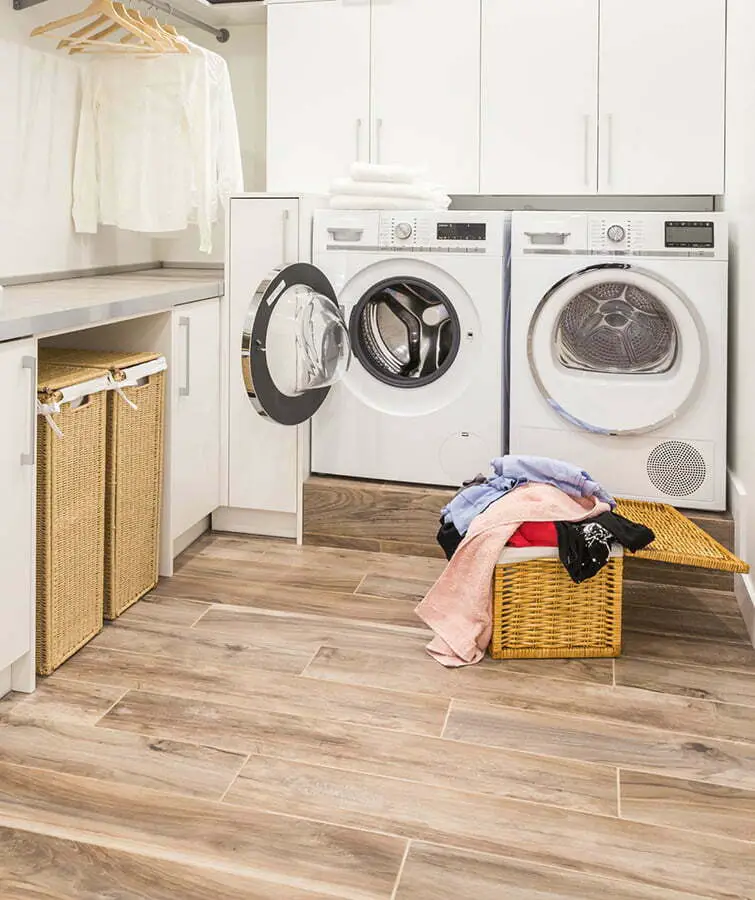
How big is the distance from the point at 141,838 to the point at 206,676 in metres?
0.64

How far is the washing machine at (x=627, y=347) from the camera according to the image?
2863mm

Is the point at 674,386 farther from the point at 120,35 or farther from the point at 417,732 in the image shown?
the point at 120,35

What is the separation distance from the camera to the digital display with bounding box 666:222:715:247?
284 centimetres

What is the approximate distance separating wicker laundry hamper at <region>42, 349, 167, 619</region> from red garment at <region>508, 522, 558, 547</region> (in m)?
1.06

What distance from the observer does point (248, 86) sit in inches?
152

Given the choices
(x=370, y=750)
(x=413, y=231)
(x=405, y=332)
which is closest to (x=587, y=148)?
(x=413, y=231)

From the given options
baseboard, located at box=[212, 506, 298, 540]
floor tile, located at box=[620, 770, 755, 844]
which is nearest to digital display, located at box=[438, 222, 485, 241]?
baseboard, located at box=[212, 506, 298, 540]

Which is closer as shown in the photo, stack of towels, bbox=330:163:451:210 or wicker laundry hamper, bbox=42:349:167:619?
→ wicker laundry hamper, bbox=42:349:167:619

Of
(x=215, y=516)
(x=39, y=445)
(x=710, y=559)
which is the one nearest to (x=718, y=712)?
(x=710, y=559)

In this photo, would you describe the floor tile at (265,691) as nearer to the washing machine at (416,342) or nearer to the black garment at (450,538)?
the black garment at (450,538)

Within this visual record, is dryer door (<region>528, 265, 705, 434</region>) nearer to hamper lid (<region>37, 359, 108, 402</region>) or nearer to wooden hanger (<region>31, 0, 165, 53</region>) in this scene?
hamper lid (<region>37, 359, 108, 402</region>)

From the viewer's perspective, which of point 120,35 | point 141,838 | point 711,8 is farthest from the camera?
point 120,35

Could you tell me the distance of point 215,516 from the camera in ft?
11.1

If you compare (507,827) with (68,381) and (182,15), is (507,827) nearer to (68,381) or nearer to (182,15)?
(68,381)
